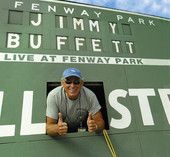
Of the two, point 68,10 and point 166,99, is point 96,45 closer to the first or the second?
point 68,10

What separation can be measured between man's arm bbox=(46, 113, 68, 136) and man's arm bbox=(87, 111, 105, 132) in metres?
0.24

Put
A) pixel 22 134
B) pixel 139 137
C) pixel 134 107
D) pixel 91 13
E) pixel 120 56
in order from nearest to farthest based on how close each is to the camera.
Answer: pixel 22 134 < pixel 139 137 < pixel 134 107 < pixel 120 56 < pixel 91 13

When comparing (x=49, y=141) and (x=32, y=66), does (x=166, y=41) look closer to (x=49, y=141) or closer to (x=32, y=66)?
(x=32, y=66)

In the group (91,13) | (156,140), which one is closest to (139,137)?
(156,140)

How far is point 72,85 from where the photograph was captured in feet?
9.44

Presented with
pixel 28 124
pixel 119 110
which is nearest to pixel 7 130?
pixel 28 124

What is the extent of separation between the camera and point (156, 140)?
10.2 ft

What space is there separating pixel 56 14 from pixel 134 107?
1.55m

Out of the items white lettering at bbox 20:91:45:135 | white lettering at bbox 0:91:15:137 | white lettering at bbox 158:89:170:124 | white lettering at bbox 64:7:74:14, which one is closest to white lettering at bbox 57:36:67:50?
white lettering at bbox 64:7:74:14

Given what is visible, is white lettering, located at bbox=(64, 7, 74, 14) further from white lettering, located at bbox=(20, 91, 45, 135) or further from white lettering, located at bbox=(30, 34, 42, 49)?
white lettering, located at bbox=(20, 91, 45, 135)

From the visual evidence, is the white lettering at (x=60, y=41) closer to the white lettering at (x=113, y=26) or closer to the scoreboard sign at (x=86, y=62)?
the scoreboard sign at (x=86, y=62)

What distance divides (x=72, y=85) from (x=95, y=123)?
0.44 meters

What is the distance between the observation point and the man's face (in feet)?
9.45

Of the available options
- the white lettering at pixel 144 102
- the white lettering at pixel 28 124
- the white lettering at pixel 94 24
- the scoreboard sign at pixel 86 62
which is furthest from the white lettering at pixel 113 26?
the white lettering at pixel 28 124
